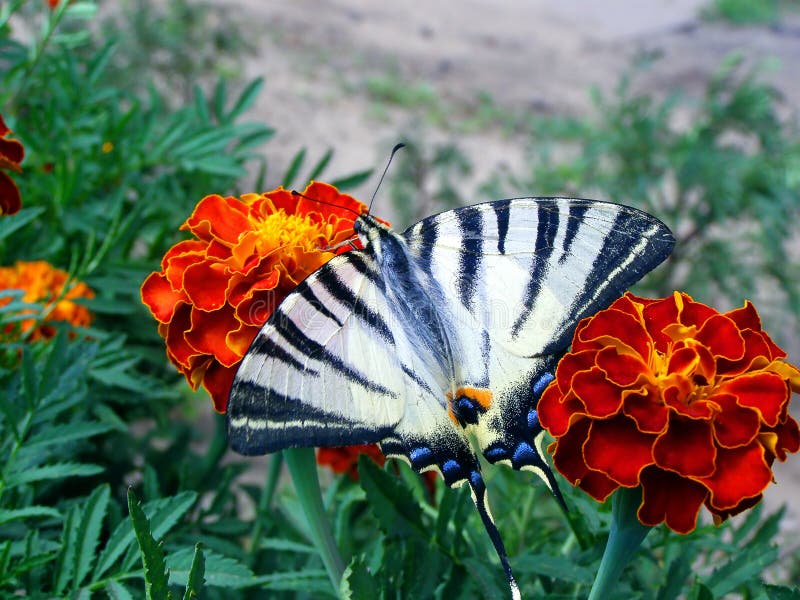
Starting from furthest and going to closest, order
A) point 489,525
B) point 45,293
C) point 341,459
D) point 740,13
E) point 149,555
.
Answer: point 740,13
point 341,459
point 45,293
point 489,525
point 149,555

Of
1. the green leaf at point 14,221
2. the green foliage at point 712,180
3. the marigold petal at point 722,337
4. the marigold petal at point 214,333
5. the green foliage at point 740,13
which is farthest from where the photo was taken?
the green foliage at point 740,13

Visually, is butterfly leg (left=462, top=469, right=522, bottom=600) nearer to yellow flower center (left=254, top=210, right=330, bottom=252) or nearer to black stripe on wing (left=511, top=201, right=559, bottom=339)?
black stripe on wing (left=511, top=201, right=559, bottom=339)

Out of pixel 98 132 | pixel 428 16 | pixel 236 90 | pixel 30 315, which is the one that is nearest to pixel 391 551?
pixel 30 315

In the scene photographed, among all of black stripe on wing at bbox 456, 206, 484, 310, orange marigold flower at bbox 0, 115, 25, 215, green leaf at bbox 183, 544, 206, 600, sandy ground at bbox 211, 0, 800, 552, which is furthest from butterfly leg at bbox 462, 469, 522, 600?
sandy ground at bbox 211, 0, 800, 552

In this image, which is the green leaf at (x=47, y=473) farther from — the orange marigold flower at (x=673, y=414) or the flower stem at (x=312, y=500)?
the orange marigold flower at (x=673, y=414)

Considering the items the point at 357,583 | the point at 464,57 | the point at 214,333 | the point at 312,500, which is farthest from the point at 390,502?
the point at 464,57

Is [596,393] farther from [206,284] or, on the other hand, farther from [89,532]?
[89,532]

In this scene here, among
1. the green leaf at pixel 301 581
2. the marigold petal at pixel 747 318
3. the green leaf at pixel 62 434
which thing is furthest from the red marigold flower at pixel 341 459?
the marigold petal at pixel 747 318
